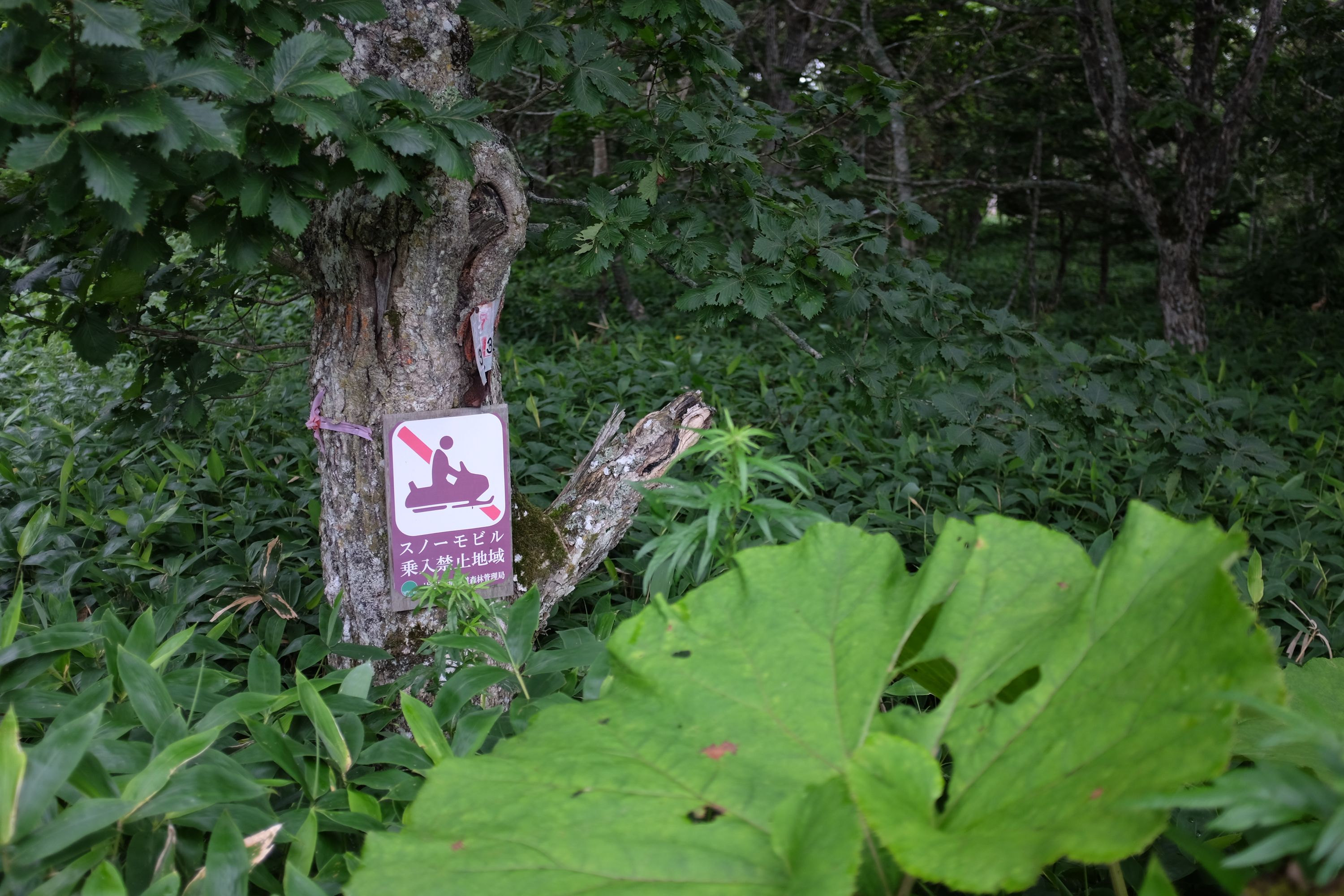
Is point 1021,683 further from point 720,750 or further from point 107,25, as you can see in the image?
point 107,25

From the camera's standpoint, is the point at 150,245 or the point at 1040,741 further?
the point at 150,245

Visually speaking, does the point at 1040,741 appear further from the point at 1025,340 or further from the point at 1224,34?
the point at 1224,34

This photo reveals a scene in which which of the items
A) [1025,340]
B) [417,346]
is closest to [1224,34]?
[1025,340]

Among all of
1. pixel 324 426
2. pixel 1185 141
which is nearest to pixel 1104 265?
pixel 1185 141

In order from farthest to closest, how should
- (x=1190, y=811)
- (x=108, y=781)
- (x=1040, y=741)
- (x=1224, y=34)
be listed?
(x=1224, y=34), (x=1190, y=811), (x=108, y=781), (x=1040, y=741)

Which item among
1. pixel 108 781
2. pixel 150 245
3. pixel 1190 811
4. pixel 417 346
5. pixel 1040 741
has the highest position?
pixel 150 245

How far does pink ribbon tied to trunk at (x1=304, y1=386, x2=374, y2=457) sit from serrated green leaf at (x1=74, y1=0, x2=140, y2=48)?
1036 millimetres

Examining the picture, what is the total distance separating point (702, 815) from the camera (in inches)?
32.6

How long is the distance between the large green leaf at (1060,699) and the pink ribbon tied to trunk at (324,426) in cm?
150

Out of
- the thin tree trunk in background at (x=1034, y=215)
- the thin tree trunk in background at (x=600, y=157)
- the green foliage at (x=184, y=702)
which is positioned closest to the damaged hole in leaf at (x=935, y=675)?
the green foliage at (x=184, y=702)

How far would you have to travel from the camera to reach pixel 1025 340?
3193mm

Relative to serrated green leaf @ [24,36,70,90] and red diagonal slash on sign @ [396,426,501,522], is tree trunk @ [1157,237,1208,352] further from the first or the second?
serrated green leaf @ [24,36,70,90]

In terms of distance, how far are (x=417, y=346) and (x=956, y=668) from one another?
154 cm

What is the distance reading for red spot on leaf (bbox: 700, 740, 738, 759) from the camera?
0.88m
